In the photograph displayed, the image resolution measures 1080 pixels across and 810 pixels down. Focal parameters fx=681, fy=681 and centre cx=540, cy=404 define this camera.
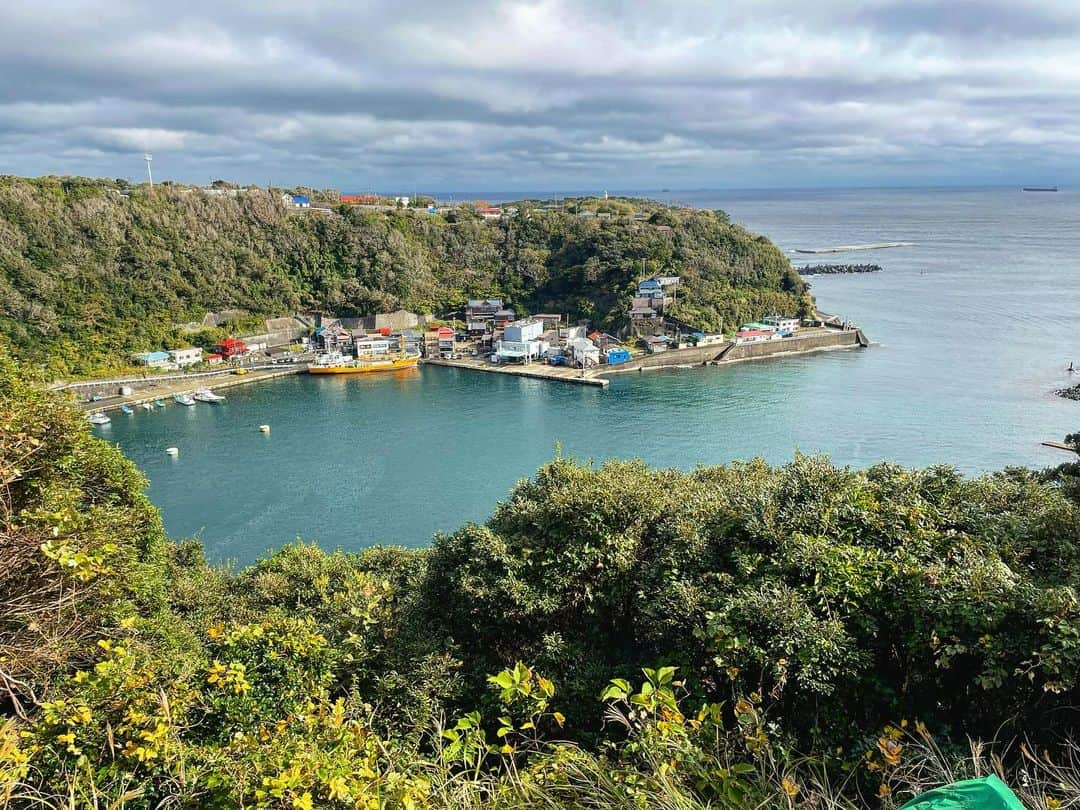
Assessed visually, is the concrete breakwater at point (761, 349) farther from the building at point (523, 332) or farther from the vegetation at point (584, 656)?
the vegetation at point (584, 656)

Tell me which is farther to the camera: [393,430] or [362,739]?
[393,430]

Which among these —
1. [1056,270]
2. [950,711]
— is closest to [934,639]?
[950,711]

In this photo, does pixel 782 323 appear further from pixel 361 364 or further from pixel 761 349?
pixel 361 364

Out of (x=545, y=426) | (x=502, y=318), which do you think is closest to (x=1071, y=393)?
(x=545, y=426)

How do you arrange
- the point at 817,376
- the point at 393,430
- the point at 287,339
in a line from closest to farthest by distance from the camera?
the point at 393,430 → the point at 817,376 → the point at 287,339

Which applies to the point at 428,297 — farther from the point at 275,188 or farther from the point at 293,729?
the point at 293,729

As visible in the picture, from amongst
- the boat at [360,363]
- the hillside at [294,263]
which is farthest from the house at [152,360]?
the boat at [360,363]
